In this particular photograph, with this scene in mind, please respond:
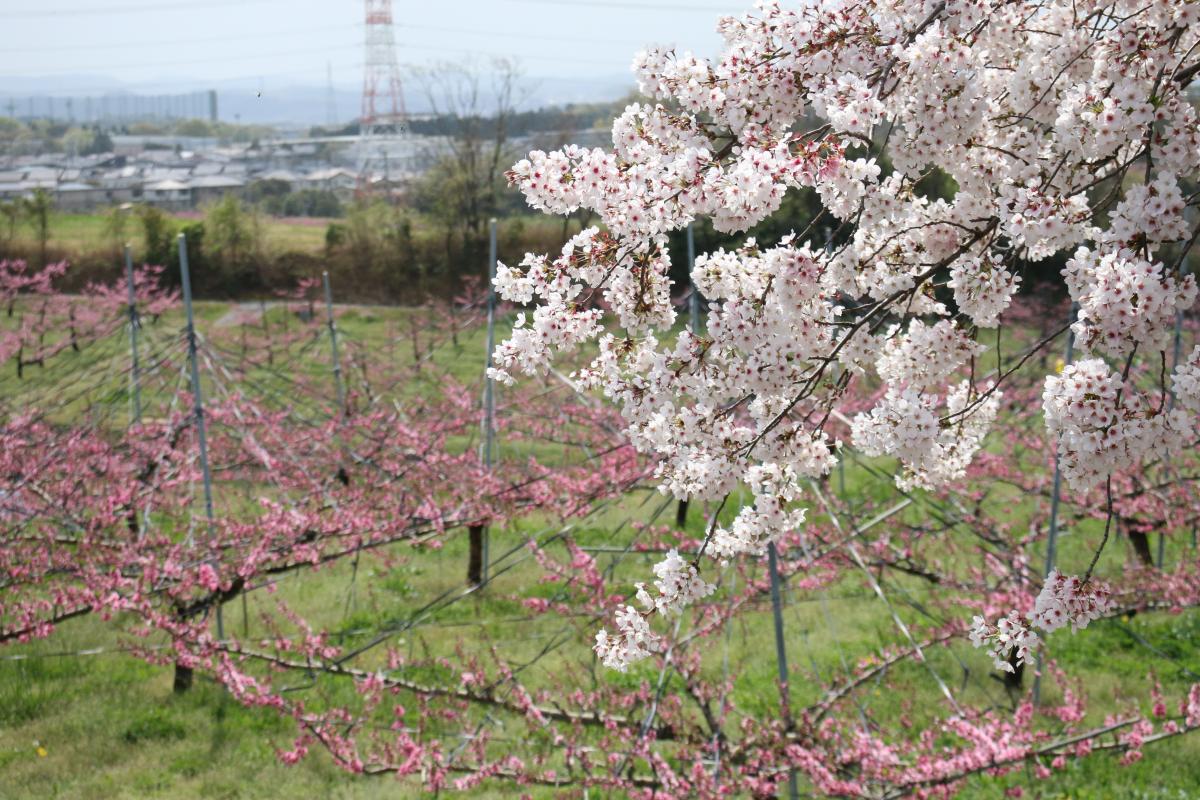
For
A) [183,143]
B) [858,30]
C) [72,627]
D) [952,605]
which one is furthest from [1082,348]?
[183,143]

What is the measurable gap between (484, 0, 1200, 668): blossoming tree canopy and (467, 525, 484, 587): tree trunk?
4.57 meters

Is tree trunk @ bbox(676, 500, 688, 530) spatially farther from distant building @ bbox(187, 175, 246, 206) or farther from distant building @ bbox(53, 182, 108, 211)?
distant building @ bbox(53, 182, 108, 211)

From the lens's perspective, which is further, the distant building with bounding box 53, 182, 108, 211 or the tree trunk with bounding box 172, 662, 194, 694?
the distant building with bounding box 53, 182, 108, 211

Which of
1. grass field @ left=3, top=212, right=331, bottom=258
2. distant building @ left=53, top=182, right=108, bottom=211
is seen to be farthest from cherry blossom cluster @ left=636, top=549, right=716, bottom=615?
distant building @ left=53, top=182, right=108, bottom=211

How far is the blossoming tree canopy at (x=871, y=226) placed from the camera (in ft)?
7.00

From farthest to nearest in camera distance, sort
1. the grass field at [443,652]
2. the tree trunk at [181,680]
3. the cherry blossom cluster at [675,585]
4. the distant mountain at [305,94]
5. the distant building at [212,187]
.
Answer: the distant building at [212,187] < the distant mountain at [305,94] < the tree trunk at [181,680] < the grass field at [443,652] < the cherry blossom cluster at [675,585]

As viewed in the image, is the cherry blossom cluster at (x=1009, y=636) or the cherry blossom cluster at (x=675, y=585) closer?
the cherry blossom cluster at (x=1009, y=636)

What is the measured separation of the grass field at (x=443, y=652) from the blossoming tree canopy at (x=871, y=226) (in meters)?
1.62

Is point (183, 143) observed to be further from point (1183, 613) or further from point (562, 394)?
point (1183, 613)

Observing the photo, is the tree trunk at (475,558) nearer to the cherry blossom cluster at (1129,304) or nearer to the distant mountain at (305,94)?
the cherry blossom cluster at (1129,304)

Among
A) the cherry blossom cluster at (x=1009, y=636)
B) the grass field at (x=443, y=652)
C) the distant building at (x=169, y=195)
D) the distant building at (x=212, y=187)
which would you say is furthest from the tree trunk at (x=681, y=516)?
the distant building at (x=169, y=195)

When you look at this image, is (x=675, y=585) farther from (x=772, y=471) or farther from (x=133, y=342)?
(x=133, y=342)

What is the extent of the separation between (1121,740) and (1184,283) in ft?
11.2

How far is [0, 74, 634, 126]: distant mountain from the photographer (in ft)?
58.6
